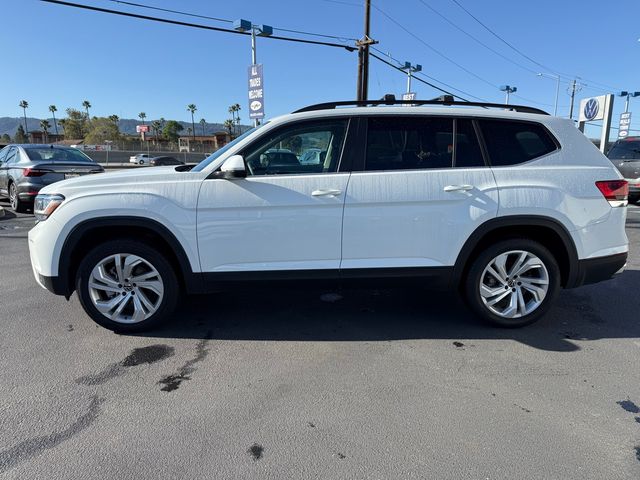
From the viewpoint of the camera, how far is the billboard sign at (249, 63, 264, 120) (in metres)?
14.5

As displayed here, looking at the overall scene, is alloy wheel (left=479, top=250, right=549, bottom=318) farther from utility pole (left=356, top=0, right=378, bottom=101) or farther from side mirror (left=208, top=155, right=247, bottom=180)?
utility pole (left=356, top=0, right=378, bottom=101)

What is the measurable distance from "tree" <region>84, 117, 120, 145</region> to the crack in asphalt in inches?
3496

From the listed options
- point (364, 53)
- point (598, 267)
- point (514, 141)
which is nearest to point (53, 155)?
point (514, 141)

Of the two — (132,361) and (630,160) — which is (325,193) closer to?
(132,361)

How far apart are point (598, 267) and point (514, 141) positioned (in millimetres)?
1315

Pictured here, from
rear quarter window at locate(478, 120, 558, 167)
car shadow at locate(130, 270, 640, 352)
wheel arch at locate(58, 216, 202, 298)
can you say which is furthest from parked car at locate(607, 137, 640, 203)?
wheel arch at locate(58, 216, 202, 298)

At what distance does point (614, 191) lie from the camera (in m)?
3.73

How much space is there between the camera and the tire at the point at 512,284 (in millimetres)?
3775

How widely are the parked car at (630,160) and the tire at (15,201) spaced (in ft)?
47.4

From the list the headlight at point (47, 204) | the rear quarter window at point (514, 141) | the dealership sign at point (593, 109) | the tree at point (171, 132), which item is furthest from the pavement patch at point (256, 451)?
the tree at point (171, 132)

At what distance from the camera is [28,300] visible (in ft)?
14.9

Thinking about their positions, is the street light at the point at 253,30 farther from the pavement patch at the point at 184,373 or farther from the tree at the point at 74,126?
the tree at the point at 74,126

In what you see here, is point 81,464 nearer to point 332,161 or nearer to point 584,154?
point 332,161

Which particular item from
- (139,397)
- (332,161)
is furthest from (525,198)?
(139,397)
